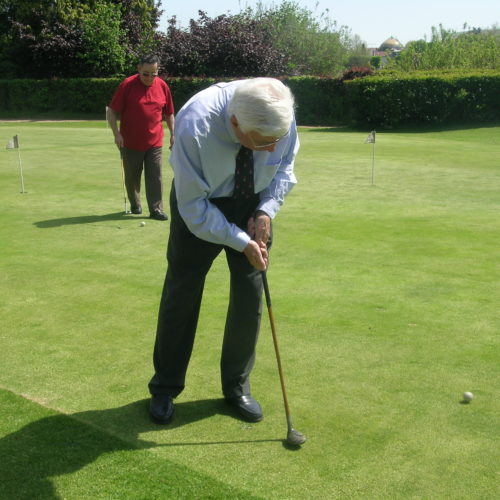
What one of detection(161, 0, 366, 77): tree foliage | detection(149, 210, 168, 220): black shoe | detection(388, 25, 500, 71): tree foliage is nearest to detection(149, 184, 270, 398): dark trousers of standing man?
detection(149, 210, 168, 220): black shoe

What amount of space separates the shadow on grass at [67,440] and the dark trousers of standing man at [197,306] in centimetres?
18

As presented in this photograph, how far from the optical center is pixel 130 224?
897cm

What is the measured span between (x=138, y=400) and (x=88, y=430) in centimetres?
45

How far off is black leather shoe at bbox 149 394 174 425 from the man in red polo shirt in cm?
557

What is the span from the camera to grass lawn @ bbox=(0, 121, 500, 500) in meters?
3.29

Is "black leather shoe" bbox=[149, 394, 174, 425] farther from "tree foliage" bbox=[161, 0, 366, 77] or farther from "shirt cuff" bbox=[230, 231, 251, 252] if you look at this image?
"tree foliage" bbox=[161, 0, 366, 77]

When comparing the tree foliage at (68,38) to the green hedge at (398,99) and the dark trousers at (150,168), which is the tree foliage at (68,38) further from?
the dark trousers at (150,168)

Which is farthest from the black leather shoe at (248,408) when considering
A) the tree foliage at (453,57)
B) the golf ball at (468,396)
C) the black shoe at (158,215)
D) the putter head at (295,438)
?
the tree foliage at (453,57)

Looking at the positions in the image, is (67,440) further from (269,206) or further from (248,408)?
(269,206)

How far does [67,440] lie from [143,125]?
20.6 feet

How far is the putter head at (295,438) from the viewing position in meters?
3.52

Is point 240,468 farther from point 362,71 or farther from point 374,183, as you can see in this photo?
point 362,71

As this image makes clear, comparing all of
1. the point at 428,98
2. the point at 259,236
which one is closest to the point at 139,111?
the point at 259,236

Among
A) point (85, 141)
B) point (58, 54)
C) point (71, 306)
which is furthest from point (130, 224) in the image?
Answer: point (58, 54)
